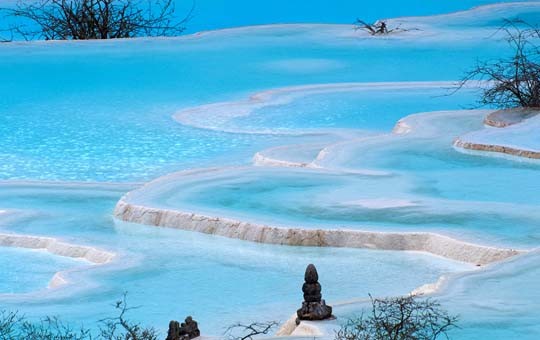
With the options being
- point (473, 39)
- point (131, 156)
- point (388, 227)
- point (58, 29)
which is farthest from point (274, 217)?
point (58, 29)

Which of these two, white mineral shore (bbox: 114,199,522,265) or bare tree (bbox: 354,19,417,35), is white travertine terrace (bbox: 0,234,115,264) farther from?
bare tree (bbox: 354,19,417,35)

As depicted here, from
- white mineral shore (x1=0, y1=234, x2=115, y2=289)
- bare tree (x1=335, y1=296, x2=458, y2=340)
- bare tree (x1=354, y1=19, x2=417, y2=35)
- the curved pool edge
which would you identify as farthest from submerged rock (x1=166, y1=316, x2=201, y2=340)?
bare tree (x1=354, y1=19, x2=417, y2=35)

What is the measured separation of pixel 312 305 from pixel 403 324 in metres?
0.66

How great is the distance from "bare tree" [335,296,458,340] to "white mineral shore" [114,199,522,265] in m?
1.39

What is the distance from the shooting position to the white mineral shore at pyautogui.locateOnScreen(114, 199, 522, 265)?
639cm

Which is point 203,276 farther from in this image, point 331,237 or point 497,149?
point 497,149

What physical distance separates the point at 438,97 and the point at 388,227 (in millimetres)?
5630

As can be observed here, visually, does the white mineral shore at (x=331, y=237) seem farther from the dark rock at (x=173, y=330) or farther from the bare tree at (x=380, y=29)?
the bare tree at (x=380, y=29)

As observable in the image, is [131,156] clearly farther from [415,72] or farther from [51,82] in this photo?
[415,72]

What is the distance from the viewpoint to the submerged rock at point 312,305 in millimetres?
4848

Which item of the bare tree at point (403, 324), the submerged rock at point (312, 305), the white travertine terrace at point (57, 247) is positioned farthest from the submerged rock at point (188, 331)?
the white travertine terrace at point (57, 247)

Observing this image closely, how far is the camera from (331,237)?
679cm

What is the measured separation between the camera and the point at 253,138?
34.9 feet

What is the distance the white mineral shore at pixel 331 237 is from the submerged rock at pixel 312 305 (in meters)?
1.54
